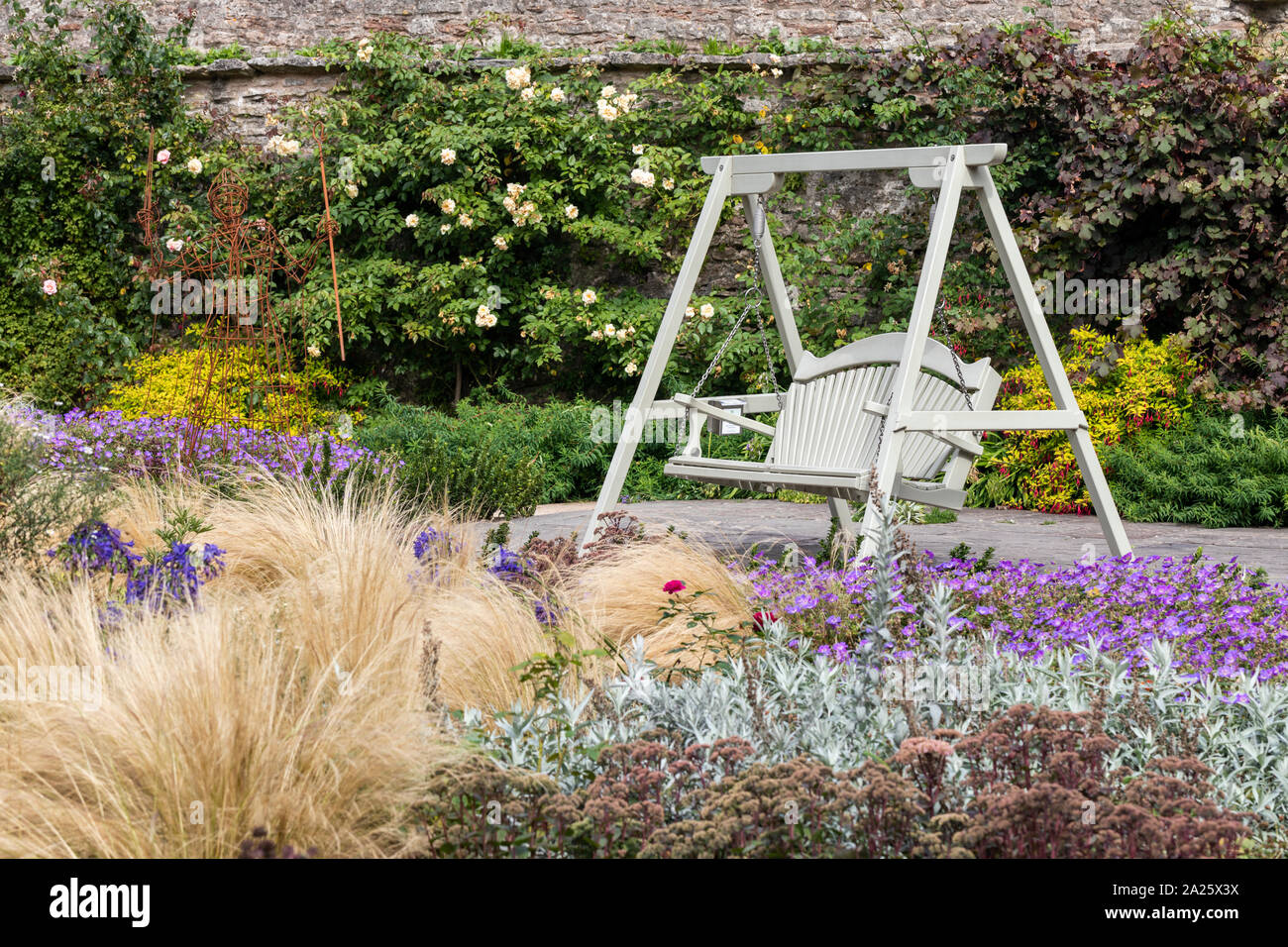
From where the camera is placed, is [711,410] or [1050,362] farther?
[711,410]

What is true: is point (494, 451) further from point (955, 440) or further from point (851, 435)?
point (955, 440)

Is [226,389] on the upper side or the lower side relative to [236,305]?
lower

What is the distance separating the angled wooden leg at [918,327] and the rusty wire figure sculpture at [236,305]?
3.64 meters

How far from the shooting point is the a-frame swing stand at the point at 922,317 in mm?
3871

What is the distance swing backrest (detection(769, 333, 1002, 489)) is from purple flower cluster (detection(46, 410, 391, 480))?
1.72 m

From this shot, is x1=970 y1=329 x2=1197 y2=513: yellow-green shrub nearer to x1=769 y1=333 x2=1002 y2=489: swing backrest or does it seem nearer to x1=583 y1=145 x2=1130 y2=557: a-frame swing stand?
x1=769 y1=333 x2=1002 y2=489: swing backrest

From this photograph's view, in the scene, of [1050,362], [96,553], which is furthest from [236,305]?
[1050,362]

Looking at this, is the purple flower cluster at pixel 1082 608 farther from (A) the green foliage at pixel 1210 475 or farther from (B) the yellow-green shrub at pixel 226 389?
(B) the yellow-green shrub at pixel 226 389

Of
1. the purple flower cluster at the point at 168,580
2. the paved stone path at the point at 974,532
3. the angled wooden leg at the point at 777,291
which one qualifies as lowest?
the paved stone path at the point at 974,532

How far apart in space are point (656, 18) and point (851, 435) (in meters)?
4.76

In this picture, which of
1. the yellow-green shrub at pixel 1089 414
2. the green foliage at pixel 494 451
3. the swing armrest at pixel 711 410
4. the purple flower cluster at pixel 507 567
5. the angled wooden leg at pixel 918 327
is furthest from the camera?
the yellow-green shrub at pixel 1089 414

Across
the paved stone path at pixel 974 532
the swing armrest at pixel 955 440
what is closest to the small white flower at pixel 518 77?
the paved stone path at pixel 974 532

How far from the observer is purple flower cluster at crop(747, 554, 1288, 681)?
112 inches

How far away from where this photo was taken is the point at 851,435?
184 inches
